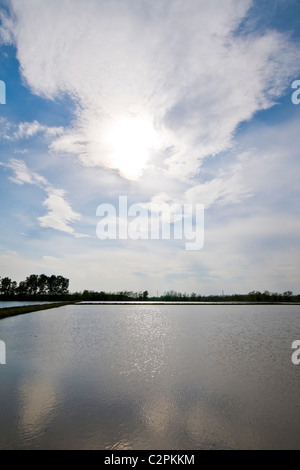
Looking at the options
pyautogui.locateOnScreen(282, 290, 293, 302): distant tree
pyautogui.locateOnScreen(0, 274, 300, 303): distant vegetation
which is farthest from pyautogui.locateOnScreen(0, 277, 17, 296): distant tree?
pyautogui.locateOnScreen(282, 290, 293, 302): distant tree

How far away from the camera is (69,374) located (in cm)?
1054

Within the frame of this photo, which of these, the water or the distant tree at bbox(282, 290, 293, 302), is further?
the distant tree at bbox(282, 290, 293, 302)

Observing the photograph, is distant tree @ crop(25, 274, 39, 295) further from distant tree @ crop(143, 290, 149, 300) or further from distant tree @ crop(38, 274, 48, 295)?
distant tree @ crop(143, 290, 149, 300)

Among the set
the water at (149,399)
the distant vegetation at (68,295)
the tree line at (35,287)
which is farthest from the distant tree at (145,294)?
the water at (149,399)

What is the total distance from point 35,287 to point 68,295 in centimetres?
2054

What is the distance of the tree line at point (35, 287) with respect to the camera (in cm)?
14450

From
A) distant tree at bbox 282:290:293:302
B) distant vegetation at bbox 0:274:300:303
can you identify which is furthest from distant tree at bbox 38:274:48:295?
distant tree at bbox 282:290:293:302

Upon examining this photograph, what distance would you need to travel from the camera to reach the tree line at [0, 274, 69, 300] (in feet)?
474

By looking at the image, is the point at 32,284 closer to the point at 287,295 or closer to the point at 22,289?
the point at 22,289

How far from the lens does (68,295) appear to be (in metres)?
144

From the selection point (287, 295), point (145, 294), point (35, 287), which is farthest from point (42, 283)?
point (287, 295)

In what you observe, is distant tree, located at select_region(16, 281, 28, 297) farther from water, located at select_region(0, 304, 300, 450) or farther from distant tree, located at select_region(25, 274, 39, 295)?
water, located at select_region(0, 304, 300, 450)
